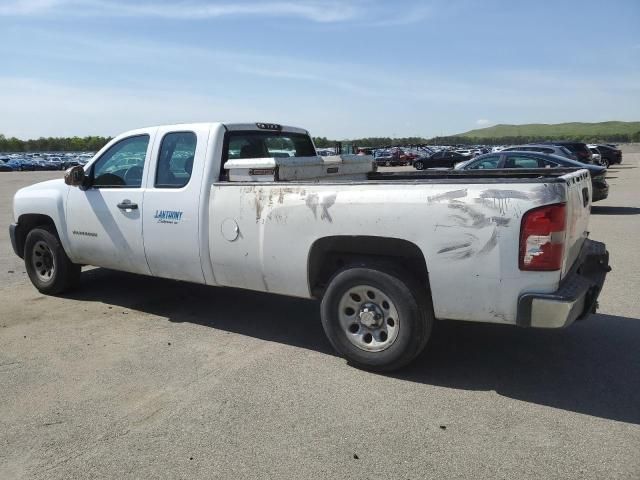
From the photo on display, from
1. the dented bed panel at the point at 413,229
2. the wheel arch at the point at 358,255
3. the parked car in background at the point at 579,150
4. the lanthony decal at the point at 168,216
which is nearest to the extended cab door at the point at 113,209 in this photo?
the lanthony decal at the point at 168,216

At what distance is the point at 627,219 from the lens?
43.8 feet

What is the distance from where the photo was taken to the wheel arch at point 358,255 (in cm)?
425

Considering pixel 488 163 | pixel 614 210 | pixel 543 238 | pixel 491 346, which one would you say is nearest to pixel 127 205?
pixel 491 346

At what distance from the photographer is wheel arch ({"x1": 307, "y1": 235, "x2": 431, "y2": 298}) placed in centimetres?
425

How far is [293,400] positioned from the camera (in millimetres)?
3963

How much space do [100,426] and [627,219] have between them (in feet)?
42.7

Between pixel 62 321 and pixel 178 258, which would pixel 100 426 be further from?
pixel 62 321

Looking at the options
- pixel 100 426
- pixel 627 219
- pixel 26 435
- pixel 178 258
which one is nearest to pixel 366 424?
pixel 100 426

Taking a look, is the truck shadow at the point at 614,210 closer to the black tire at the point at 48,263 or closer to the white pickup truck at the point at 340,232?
the white pickup truck at the point at 340,232

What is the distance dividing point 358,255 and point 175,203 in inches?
72.6

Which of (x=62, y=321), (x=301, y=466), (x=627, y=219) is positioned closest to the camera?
(x=301, y=466)

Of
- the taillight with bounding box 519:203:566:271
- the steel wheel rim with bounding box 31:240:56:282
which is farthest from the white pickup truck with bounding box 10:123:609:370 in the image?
the steel wheel rim with bounding box 31:240:56:282

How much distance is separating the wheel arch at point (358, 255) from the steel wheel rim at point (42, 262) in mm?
3762

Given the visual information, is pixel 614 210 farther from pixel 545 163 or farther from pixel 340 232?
pixel 340 232
